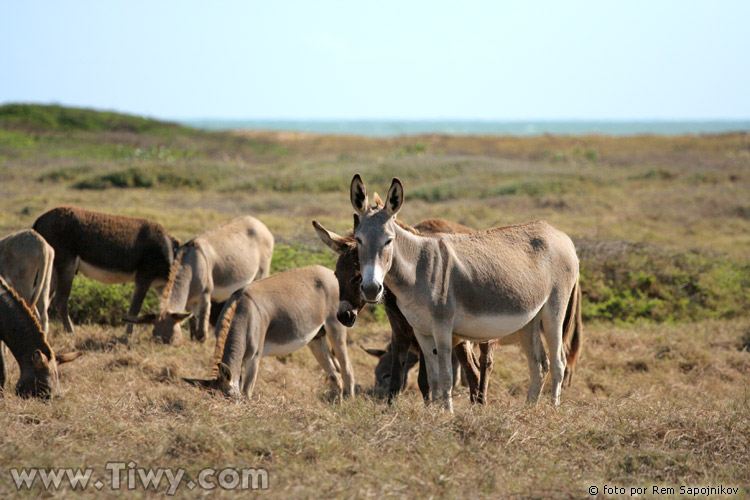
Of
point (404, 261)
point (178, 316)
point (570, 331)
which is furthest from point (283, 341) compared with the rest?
point (570, 331)

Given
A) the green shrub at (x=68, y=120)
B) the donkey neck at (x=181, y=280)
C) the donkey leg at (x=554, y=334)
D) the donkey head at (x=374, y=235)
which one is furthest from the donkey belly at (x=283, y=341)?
the green shrub at (x=68, y=120)

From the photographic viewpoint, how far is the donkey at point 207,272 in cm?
A: 896

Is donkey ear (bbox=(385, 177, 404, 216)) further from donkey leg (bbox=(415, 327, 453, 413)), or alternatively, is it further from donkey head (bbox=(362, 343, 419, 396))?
donkey head (bbox=(362, 343, 419, 396))

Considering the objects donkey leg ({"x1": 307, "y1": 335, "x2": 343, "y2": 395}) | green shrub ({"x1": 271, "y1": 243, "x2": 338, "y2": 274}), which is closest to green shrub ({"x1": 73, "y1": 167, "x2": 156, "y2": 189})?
green shrub ({"x1": 271, "y1": 243, "x2": 338, "y2": 274})

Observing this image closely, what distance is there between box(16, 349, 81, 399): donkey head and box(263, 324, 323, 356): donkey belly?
217 centimetres

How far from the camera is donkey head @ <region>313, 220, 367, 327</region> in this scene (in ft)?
20.7

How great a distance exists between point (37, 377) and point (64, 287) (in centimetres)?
356

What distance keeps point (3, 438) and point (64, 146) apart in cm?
3591

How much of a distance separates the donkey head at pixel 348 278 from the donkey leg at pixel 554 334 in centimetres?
193

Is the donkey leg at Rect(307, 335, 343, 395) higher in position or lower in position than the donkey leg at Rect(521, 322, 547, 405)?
lower

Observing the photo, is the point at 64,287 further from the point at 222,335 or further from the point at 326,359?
the point at 326,359

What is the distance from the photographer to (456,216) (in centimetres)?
1848

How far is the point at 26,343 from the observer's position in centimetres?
709

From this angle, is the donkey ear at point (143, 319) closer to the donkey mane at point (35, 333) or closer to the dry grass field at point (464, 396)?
the dry grass field at point (464, 396)
